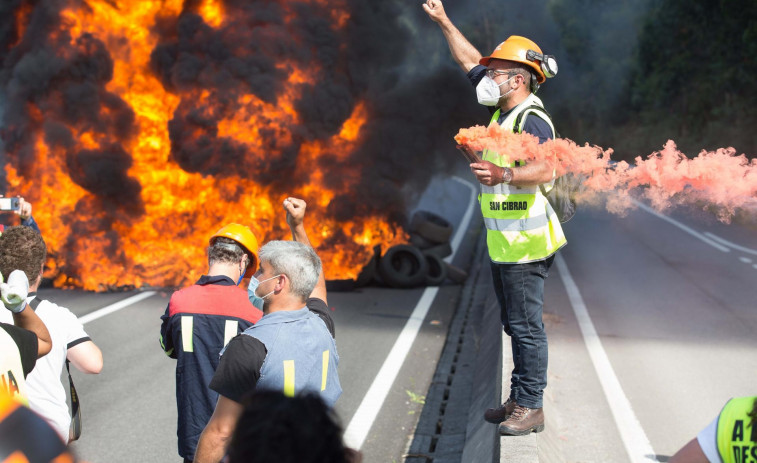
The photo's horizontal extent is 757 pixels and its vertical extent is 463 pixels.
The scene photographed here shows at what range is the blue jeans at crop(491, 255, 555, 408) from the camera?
15.9ft

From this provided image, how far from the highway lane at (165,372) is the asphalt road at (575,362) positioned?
0.02 metres

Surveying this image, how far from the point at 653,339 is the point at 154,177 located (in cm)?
909

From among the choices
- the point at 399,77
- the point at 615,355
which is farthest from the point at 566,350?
the point at 399,77

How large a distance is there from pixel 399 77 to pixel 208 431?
13910 millimetres

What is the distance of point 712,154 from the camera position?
4074mm

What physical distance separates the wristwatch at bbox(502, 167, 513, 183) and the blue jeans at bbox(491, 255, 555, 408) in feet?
2.60

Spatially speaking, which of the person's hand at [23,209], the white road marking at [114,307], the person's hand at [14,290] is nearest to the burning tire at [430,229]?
the white road marking at [114,307]

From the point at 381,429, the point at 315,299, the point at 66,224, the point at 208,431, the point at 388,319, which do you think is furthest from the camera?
the point at 66,224

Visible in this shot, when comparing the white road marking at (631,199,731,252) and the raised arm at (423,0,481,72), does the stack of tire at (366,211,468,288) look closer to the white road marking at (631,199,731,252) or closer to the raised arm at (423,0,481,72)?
A: the white road marking at (631,199,731,252)

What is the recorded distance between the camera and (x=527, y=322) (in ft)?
16.0

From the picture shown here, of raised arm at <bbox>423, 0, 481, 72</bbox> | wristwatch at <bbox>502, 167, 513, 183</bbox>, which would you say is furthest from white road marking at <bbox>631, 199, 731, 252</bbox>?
wristwatch at <bbox>502, 167, 513, 183</bbox>

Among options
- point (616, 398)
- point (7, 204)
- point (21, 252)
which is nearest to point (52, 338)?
point (21, 252)

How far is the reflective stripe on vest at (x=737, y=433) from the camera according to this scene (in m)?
2.33

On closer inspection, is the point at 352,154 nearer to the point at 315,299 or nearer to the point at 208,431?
the point at 315,299
